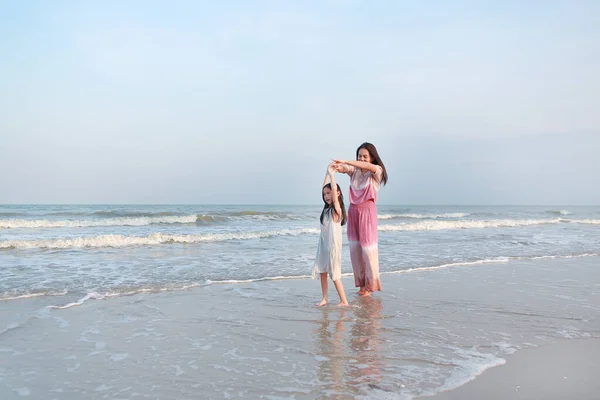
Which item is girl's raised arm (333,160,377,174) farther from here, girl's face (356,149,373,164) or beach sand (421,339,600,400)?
beach sand (421,339,600,400)

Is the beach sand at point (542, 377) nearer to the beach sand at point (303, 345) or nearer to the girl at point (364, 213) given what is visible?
the beach sand at point (303, 345)

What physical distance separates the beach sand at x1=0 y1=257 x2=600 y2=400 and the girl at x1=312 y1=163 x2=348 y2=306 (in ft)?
1.64

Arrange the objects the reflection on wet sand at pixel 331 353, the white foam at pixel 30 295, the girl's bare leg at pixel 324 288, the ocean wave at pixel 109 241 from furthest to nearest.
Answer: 1. the ocean wave at pixel 109 241
2. the white foam at pixel 30 295
3. the girl's bare leg at pixel 324 288
4. the reflection on wet sand at pixel 331 353

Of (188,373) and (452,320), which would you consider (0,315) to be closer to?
(188,373)

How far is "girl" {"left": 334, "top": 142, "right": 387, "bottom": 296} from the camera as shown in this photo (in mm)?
6465

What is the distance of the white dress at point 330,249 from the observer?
253 inches

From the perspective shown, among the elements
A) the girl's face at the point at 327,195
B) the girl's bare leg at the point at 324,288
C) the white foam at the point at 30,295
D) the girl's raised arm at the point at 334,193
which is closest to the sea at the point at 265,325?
the white foam at the point at 30,295

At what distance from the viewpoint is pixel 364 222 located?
→ 6730 millimetres

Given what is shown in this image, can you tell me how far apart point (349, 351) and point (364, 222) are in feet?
8.34

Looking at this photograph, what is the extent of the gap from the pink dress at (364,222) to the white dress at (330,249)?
0.43 meters

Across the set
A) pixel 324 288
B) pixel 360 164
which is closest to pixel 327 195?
pixel 360 164

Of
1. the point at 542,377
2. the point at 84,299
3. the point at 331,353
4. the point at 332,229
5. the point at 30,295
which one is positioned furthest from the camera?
the point at 30,295

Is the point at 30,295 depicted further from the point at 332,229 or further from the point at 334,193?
the point at 334,193

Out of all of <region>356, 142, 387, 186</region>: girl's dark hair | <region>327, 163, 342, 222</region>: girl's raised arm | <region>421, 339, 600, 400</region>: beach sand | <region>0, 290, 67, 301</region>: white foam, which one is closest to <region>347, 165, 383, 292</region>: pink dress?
<region>356, 142, 387, 186</region>: girl's dark hair
